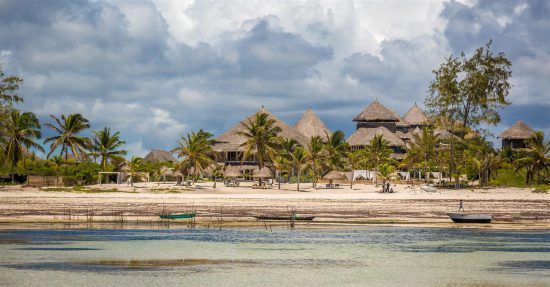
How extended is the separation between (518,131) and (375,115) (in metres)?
22.4

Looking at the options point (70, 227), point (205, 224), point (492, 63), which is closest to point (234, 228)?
point (205, 224)

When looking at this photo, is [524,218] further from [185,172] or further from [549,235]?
[185,172]

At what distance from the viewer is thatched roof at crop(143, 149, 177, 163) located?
4722 inches

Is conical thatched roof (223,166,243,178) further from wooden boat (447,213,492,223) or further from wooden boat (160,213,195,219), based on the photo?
wooden boat (447,213,492,223)

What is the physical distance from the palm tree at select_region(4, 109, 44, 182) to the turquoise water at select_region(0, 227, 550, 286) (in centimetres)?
4314

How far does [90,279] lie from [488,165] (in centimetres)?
5800

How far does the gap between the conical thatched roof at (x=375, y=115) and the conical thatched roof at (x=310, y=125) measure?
19.2 ft

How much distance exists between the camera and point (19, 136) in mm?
80125

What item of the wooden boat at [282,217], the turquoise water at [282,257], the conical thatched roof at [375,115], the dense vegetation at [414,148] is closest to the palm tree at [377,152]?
the dense vegetation at [414,148]

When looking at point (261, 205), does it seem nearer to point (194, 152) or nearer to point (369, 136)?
point (194, 152)

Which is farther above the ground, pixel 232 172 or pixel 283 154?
pixel 283 154

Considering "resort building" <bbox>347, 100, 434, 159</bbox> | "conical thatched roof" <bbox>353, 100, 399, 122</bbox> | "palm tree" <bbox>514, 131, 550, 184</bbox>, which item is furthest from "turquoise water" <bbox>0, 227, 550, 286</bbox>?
"conical thatched roof" <bbox>353, 100, 399, 122</bbox>

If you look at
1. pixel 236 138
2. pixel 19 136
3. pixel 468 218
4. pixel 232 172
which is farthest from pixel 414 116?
pixel 468 218

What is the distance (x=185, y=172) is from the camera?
274 ft
